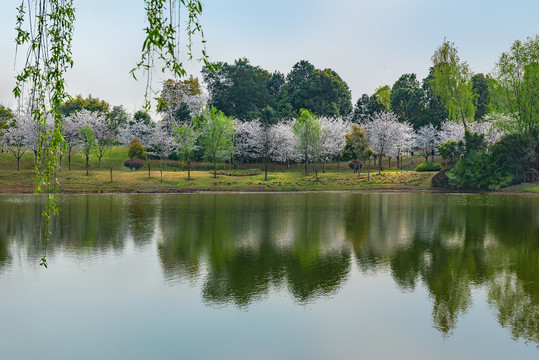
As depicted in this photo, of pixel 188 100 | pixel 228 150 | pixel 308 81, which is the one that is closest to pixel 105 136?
pixel 228 150

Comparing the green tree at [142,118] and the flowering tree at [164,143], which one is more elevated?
the green tree at [142,118]

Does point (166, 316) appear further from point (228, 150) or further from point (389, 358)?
point (228, 150)

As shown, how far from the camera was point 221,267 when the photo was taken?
53.2ft

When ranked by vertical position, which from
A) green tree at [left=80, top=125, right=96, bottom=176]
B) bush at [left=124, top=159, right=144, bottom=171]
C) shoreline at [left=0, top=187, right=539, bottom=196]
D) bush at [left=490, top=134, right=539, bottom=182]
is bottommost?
shoreline at [left=0, top=187, right=539, bottom=196]

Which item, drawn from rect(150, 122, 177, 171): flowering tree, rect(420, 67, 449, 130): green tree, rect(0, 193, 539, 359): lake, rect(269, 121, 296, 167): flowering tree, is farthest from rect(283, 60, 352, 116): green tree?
rect(0, 193, 539, 359): lake

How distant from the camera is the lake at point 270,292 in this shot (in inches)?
386

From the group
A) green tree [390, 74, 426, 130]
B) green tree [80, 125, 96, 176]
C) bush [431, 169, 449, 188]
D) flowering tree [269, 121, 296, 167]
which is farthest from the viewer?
green tree [390, 74, 426, 130]

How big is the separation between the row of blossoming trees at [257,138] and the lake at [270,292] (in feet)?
147

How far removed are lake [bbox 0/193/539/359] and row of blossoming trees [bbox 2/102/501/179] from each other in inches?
1769

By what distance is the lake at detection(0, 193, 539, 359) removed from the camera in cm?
981

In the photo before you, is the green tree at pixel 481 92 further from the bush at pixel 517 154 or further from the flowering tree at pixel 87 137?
the flowering tree at pixel 87 137

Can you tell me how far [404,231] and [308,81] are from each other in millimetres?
82403

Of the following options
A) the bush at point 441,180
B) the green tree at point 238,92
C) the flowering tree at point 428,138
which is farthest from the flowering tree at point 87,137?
the flowering tree at point 428,138

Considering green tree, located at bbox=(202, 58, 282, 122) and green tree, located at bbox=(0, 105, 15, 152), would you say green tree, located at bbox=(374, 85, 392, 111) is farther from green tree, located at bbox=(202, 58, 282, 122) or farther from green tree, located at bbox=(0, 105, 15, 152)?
green tree, located at bbox=(0, 105, 15, 152)
